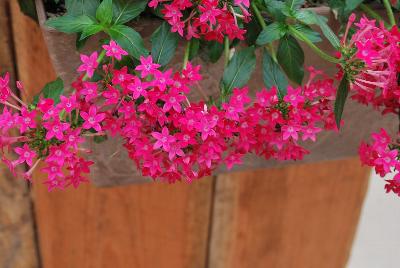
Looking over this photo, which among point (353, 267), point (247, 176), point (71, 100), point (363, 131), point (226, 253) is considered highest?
point (71, 100)

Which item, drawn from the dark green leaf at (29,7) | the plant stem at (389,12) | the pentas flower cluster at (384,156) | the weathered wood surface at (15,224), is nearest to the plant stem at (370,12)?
the plant stem at (389,12)

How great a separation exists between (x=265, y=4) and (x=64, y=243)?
1.89ft

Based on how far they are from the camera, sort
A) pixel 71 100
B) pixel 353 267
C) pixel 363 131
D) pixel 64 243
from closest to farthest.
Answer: pixel 71 100
pixel 363 131
pixel 64 243
pixel 353 267

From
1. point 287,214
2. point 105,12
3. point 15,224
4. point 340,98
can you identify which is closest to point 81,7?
point 105,12

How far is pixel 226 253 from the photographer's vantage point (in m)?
1.07

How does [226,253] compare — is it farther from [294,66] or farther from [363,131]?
[294,66]

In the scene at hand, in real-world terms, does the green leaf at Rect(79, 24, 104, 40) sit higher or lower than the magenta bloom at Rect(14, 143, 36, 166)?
higher

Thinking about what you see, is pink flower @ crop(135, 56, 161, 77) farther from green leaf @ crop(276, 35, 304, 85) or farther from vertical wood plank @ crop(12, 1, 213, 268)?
vertical wood plank @ crop(12, 1, 213, 268)

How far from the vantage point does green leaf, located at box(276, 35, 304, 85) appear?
1.90 ft

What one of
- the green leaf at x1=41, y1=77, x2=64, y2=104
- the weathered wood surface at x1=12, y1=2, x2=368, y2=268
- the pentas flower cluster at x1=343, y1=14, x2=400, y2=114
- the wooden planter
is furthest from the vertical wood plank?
the pentas flower cluster at x1=343, y1=14, x2=400, y2=114

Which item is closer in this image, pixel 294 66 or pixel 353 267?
pixel 294 66

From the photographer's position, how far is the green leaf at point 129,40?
53 cm

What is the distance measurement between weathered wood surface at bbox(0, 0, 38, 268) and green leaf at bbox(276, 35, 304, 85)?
39cm

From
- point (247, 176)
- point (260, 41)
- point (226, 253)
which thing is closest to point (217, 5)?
point (260, 41)
